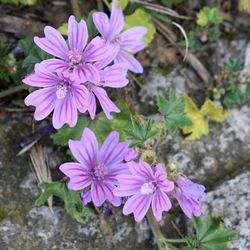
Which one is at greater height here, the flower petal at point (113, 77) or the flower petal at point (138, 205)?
the flower petal at point (113, 77)

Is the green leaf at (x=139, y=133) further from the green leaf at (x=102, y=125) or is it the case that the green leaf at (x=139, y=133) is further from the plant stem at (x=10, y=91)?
the plant stem at (x=10, y=91)

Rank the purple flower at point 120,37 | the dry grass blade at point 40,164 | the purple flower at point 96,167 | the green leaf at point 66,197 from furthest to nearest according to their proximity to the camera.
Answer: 1. the dry grass blade at point 40,164
2. the purple flower at point 120,37
3. the green leaf at point 66,197
4. the purple flower at point 96,167

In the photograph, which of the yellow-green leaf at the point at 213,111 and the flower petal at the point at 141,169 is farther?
the yellow-green leaf at the point at 213,111

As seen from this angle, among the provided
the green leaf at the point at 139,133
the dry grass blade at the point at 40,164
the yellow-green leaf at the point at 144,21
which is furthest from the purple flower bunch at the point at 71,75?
the yellow-green leaf at the point at 144,21

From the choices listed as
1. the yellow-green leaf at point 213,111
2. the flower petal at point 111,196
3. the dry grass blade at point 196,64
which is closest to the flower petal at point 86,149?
the flower petal at point 111,196

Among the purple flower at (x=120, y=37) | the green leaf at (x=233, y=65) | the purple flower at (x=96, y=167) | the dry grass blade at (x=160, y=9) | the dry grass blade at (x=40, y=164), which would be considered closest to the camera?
the purple flower at (x=96, y=167)

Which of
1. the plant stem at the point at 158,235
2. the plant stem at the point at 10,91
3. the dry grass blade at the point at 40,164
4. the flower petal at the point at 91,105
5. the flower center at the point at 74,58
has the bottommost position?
the plant stem at the point at 158,235

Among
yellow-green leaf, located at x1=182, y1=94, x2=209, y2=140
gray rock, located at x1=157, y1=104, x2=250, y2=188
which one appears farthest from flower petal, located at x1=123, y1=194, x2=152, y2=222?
yellow-green leaf, located at x1=182, y1=94, x2=209, y2=140

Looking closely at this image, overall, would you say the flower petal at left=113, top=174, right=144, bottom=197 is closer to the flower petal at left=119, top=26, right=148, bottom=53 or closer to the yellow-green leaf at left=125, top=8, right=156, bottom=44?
the flower petal at left=119, top=26, right=148, bottom=53
